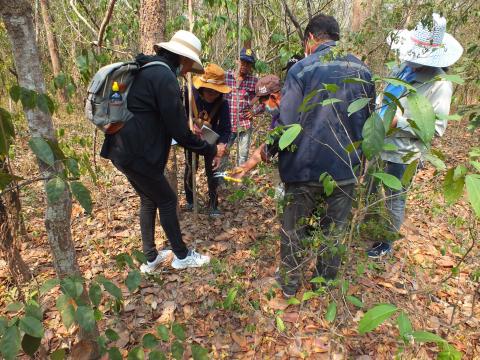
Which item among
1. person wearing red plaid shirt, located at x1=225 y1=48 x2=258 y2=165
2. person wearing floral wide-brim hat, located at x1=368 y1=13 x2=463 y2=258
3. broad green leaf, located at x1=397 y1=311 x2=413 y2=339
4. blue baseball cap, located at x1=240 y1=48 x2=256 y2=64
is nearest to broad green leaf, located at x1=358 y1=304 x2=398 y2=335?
broad green leaf, located at x1=397 y1=311 x2=413 y2=339

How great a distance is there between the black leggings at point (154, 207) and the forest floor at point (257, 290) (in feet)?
0.90

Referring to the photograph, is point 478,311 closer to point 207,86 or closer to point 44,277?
point 207,86

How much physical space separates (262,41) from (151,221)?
4.88m

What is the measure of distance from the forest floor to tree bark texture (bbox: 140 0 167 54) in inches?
63.7

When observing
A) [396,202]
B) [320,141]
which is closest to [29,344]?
[320,141]

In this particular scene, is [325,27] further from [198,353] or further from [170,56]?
[198,353]

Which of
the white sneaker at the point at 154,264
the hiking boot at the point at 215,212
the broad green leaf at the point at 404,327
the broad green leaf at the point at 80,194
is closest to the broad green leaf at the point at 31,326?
the broad green leaf at the point at 80,194

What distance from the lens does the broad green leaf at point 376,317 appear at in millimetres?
1019

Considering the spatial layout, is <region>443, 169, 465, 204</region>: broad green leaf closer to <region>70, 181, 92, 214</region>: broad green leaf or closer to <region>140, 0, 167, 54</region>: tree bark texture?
<region>70, 181, 92, 214</region>: broad green leaf

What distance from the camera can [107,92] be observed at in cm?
209

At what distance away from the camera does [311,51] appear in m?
2.12

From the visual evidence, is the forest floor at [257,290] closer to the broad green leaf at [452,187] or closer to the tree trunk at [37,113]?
the tree trunk at [37,113]

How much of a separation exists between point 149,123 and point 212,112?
1.33 m

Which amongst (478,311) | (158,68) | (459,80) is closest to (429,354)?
(478,311)
